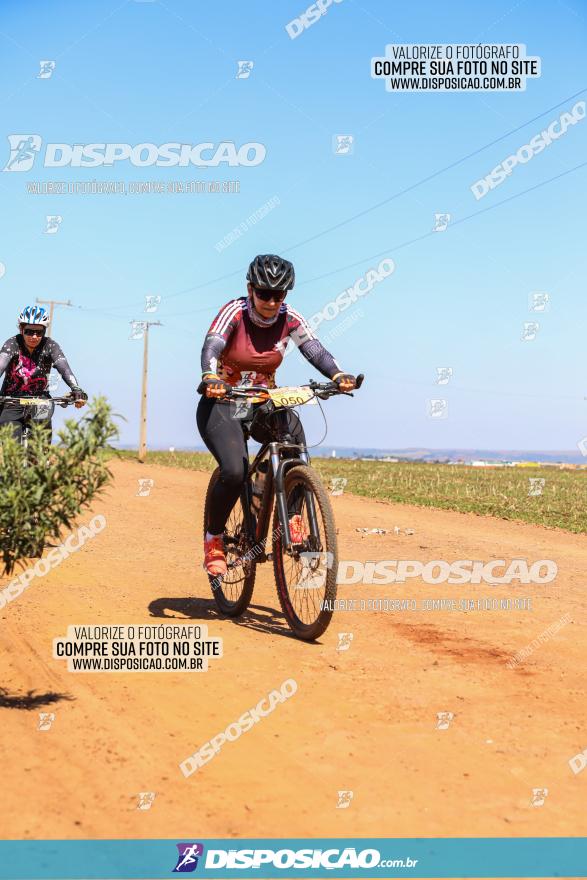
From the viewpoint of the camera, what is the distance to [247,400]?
6801mm

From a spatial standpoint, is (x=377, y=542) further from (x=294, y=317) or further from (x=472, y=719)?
(x=472, y=719)

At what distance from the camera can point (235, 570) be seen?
25.1ft

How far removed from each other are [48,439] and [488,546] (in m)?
8.71

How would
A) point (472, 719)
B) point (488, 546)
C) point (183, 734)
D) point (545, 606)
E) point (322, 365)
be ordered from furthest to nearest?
point (488, 546), point (545, 606), point (322, 365), point (472, 719), point (183, 734)

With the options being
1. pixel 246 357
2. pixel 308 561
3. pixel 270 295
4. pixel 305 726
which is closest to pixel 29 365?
pixel 246 357

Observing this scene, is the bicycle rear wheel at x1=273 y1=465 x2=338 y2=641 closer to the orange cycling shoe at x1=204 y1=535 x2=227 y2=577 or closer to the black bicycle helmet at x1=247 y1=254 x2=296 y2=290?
the orange cycling shoe at x1=204 y1=535 x2=227 y2=577

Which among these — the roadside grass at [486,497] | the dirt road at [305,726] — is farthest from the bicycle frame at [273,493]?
the roadside grass at [486,497]

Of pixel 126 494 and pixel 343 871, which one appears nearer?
pixel 343 871

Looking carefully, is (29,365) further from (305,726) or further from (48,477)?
(305,726)

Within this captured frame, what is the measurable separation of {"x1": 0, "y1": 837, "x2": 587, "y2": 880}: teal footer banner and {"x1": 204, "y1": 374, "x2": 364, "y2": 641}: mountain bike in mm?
2755

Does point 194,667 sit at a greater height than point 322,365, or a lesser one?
lesser

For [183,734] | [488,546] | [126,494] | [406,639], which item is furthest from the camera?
[126,494]

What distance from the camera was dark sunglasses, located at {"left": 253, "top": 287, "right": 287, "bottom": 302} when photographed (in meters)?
6.96

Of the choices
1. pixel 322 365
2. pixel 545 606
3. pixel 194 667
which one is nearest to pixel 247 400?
pixel 322 365
